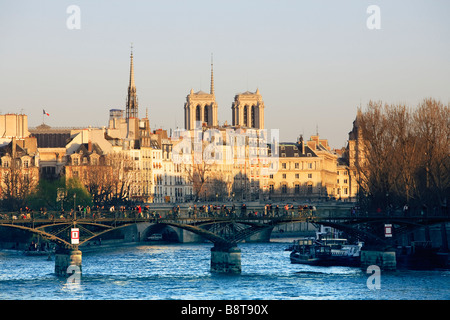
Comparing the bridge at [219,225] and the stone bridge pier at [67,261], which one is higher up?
the bridge at [219,225]

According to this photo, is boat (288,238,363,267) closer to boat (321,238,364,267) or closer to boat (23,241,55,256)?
boat (321,238,364,267)

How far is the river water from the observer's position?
71.4 metres

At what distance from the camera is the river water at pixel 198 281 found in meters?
71.4

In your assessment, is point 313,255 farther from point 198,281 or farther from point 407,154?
point 198,281

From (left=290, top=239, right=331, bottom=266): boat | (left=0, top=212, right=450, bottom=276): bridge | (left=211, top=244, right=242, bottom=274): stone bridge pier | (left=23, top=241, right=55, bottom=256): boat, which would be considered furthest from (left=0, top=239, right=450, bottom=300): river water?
(left=23, top=241, right=55, bottom=256): boat

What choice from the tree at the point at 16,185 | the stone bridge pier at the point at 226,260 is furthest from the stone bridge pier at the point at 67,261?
the tree at the point at 16,185

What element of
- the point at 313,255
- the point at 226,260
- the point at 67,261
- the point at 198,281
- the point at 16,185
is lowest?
the point at 198,281

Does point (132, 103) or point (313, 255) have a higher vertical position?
point (132, 103)

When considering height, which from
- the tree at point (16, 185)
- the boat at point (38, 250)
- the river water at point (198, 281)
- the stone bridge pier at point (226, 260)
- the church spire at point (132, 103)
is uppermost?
the church spire at point (132, 103)

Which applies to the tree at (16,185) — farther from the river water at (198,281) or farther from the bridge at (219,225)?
the bridge at (219,225)

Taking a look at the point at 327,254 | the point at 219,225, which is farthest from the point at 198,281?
the point at 327,254

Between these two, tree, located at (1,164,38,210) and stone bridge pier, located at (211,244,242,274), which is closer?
stone bridge pier, located at (211,244,242,274)

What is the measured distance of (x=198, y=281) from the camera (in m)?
80.6

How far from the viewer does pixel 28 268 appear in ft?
297
